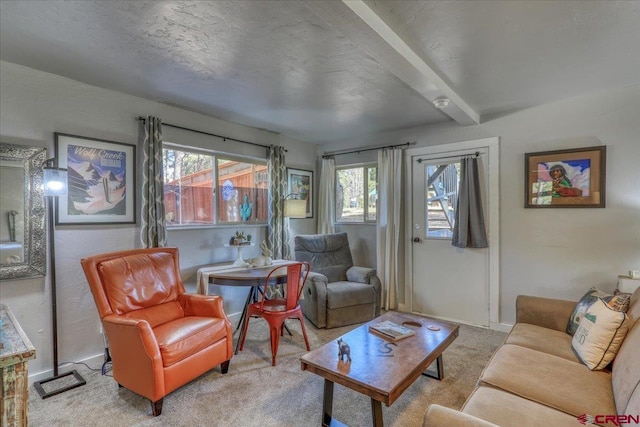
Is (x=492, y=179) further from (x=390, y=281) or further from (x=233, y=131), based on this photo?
(x=233, y=131)

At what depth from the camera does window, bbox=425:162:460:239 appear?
385 centimetres

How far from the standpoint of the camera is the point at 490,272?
11.7 ft

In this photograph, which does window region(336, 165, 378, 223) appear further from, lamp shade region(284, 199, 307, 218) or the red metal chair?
the red metal chair

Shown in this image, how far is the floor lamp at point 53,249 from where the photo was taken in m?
2.29

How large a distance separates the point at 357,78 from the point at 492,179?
2.02 metres

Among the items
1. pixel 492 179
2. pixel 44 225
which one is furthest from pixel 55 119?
pixel 492 179

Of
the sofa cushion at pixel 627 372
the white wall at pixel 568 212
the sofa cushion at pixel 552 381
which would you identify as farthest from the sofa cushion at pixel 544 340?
the white wall at pixel 568 212

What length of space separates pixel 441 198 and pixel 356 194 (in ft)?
4.22

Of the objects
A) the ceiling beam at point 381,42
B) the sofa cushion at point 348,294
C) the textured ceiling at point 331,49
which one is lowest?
the sofa cushion at point 348,294

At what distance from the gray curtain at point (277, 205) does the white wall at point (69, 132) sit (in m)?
1.14

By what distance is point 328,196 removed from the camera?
4.85 m

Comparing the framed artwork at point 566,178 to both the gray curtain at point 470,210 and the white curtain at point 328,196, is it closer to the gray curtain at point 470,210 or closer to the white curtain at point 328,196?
the gray curtain at point 470,210

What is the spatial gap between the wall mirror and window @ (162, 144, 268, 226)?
102 cm

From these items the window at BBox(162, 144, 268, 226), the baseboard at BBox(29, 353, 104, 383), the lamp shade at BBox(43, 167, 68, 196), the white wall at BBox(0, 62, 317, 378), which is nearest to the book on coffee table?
the white wall at BBox(0, 62, 317, 378)
